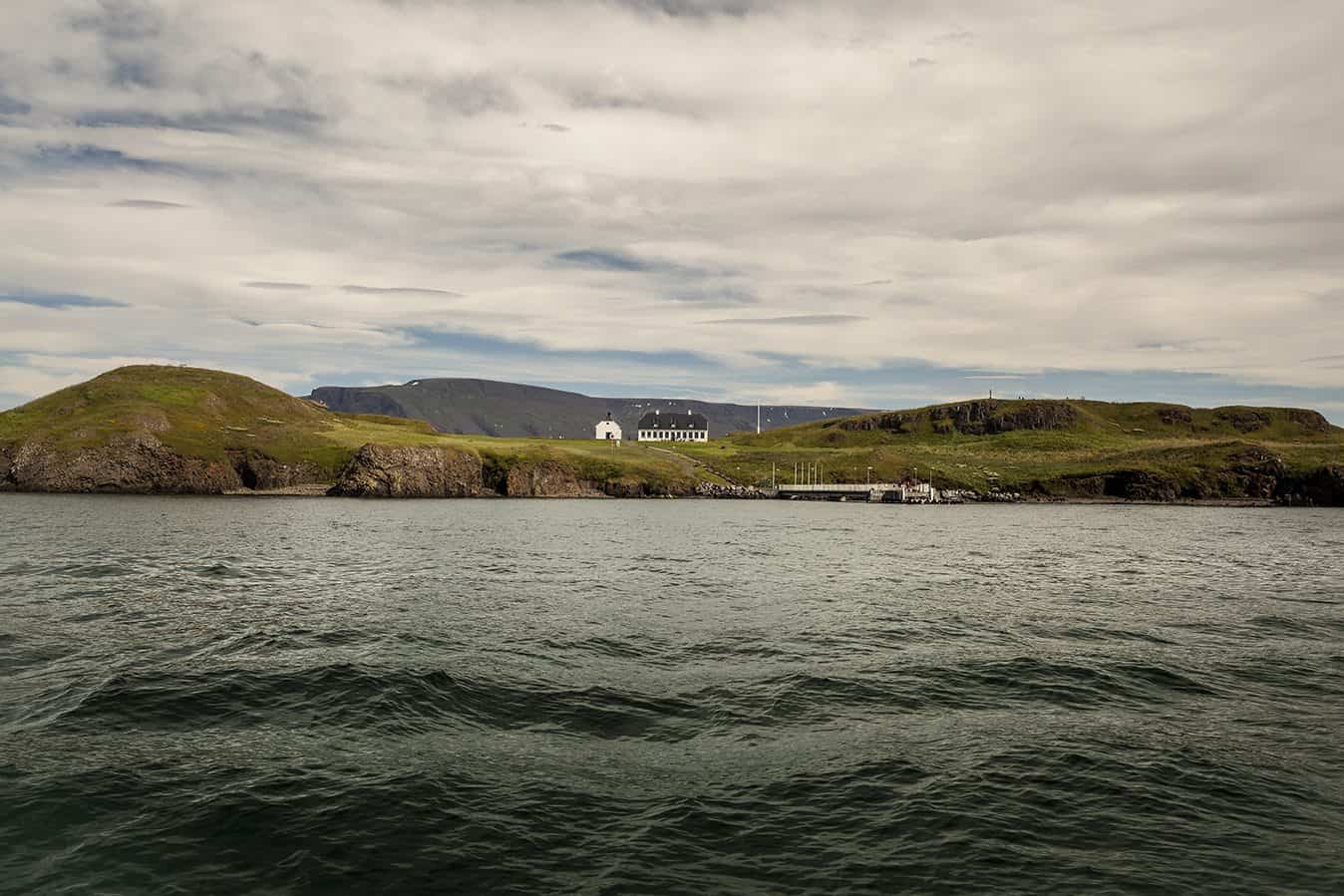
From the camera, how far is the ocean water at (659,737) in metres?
15.5

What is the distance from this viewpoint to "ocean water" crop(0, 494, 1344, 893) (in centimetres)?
1546

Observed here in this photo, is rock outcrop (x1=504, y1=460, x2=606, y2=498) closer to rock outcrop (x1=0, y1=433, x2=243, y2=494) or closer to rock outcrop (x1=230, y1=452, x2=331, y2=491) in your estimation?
rock outcrop (x1=230, y1=452, x2=331, y2=491)

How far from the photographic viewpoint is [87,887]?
555 inches

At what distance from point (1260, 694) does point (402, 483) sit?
17833 centimetres

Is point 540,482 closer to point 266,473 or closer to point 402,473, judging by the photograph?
point 402,473

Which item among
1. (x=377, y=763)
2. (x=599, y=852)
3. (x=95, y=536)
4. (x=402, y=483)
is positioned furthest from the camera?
(x=402, y=483)

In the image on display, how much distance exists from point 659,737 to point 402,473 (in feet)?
572

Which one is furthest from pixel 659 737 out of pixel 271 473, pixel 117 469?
pixel 117 469

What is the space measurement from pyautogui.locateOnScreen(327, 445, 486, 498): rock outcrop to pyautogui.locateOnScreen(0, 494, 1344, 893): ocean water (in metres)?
133

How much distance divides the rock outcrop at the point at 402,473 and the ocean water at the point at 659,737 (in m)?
133

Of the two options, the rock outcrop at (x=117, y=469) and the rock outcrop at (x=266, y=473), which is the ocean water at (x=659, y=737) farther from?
the rock outcrop at (x=117, y=469)

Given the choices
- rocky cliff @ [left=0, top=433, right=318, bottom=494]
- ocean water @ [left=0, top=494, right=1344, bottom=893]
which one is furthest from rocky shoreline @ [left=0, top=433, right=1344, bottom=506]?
ocean water @ [left=0, top=494, right=1344, bottom=893]

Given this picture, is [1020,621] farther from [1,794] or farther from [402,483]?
[402,483]

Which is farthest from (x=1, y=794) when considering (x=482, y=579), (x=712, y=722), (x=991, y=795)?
(x=482, y=579)
